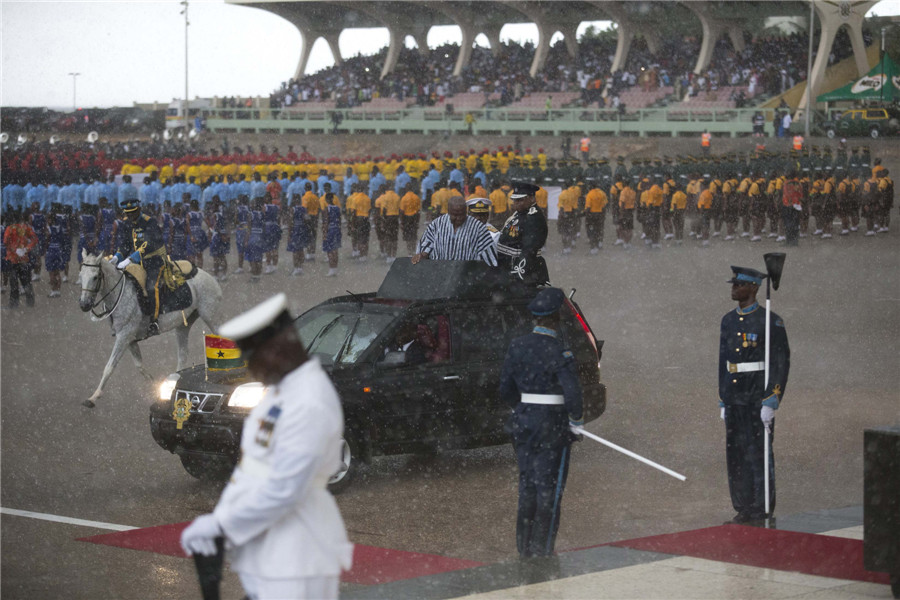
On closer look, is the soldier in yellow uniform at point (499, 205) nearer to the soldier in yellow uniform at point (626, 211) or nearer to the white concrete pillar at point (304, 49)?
the soldier in yellow uniform at point (626, 211)

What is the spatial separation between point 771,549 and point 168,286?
8516 millimetres

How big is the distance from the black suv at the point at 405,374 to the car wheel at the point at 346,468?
10mm

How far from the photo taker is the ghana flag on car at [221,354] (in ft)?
31.2

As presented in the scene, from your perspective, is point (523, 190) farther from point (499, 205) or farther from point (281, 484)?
point (499, 205)

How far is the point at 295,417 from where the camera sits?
3.81m

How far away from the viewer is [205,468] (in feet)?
32.1

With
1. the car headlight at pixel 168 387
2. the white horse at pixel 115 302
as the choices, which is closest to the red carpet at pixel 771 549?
the car headlight at pixel 168 387

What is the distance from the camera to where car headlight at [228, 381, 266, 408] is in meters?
9.04

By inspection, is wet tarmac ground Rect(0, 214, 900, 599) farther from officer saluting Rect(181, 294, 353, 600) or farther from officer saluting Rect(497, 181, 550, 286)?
officer saluting Rect(181, 294, 353, 600)

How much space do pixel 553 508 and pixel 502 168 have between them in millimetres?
33612

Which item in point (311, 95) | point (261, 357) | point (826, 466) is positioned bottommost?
point (826, 466)

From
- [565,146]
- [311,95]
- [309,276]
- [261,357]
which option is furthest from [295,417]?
[311,95]

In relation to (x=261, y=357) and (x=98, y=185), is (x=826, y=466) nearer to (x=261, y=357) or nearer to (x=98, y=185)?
(x=261, y=357)

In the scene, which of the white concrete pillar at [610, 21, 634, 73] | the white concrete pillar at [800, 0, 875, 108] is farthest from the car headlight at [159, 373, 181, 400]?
the white concrete pillar at [610, 21, 634, 73]
